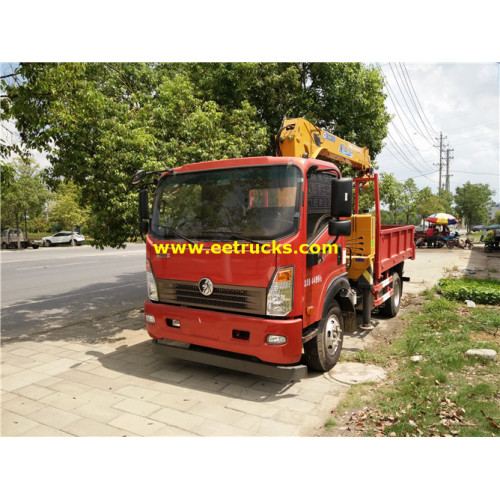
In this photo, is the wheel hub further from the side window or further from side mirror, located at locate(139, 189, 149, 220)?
side mirror, located at locate(139, 189, 149, 220)

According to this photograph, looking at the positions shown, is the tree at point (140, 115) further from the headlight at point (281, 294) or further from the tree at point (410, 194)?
the tree at point (410, 194)

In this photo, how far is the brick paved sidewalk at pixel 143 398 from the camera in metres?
3.64

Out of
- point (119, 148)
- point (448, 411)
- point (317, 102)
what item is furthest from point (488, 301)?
point (119, 148)

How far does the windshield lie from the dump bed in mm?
3036

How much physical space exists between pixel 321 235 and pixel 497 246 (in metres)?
24.2

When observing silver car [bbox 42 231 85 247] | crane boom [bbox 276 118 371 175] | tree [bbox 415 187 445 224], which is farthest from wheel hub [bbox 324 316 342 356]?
tree [bbox 415 187 445 224]

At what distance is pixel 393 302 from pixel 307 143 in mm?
4068

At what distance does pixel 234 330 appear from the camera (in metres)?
A: 4.12

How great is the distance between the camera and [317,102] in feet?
33.4

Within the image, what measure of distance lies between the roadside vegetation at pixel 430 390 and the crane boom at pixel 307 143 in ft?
9.55

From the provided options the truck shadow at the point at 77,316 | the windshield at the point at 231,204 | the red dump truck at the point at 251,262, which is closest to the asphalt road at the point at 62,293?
the truck shadow at the point at 77,316

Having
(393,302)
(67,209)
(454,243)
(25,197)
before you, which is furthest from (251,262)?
(67,209)

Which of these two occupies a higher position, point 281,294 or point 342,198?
point 342,198

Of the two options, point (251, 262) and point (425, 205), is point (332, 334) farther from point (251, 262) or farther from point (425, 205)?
point (425, 205)
